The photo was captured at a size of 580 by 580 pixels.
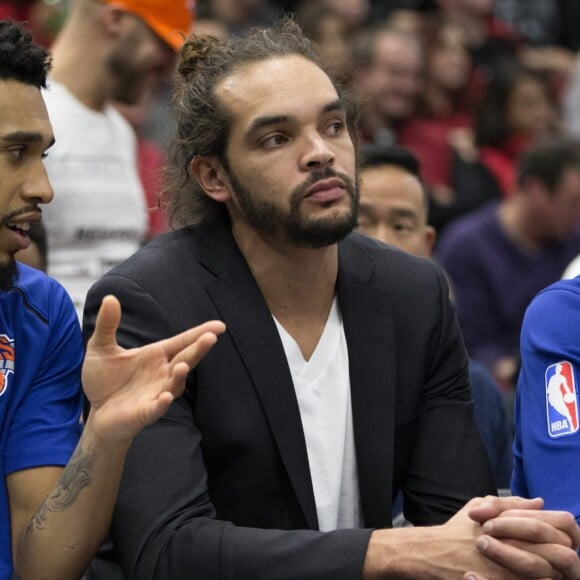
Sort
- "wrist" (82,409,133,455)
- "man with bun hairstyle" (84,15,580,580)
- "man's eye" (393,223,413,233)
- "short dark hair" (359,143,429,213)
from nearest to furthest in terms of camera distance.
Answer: "wrist" (82,409,133,455) → "man with bun hairstyle" (84,15,580,580) → "man's eye" (393,223,413,233) → "short dark hair" (359,143,429,213)

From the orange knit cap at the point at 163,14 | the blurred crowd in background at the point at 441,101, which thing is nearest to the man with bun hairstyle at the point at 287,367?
the orange knit cap at the point at 163,14

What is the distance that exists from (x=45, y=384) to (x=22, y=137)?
1.72ft

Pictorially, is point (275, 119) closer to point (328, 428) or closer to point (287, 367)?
point (287, 367)

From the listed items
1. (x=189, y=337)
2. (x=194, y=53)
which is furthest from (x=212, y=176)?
(x=189, y=337)

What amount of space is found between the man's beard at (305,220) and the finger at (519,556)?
0.75 meters

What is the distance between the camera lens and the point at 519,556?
251cm

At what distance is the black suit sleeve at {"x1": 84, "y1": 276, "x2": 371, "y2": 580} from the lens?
2557 mm

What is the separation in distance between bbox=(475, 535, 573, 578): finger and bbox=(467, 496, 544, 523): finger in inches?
1.6

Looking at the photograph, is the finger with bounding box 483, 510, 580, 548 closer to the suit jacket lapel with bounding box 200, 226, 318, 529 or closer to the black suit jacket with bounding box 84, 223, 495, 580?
the black suit jacket with bounding box 84, 223, 495, 580

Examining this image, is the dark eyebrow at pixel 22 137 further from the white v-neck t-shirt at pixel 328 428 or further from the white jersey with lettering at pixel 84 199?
the white jersey with lettering at pixel 84 199

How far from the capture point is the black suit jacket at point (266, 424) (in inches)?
102

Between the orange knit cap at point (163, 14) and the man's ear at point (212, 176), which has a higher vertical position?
the orange knit cap at point (163, 14)

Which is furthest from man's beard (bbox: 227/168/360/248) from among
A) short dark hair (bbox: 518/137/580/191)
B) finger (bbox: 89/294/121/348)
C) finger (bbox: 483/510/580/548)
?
short dark hair (bbox: 518/137/580/191)

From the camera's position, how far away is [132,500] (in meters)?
2.68
